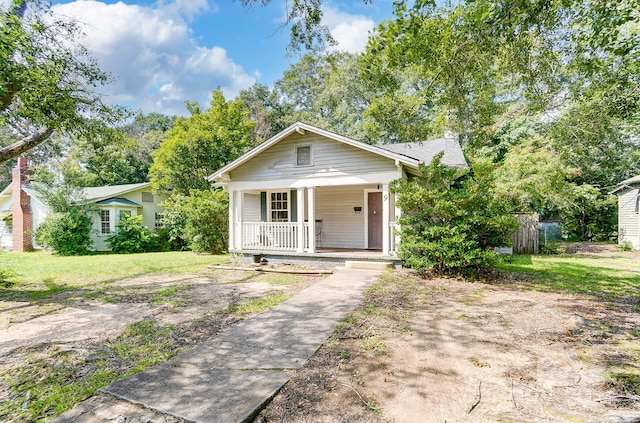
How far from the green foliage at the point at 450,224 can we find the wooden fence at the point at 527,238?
6.73m

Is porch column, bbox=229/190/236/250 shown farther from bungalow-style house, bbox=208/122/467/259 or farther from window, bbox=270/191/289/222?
window, bbox=270/191/289/222

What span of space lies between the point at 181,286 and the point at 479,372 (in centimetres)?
687

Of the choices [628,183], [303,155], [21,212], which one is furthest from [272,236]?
[628,183]

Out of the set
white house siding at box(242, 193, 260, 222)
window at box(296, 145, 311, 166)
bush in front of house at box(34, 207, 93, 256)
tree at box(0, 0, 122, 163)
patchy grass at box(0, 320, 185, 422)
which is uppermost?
tree at box(0, 0, 122, 163)

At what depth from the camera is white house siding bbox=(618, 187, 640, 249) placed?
49.2ft

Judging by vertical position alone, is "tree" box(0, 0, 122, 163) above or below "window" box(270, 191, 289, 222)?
above

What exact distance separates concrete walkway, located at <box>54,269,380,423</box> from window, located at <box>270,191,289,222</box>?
7303mm

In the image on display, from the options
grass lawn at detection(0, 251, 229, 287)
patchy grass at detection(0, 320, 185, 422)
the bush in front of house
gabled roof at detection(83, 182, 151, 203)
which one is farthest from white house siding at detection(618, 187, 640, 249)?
the bush in front of house

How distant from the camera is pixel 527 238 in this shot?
44.9ft

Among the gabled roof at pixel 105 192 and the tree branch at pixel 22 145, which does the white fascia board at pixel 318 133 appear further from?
the gabled roof at pixel 105 192

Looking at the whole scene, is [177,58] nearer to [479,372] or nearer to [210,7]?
[210,7]

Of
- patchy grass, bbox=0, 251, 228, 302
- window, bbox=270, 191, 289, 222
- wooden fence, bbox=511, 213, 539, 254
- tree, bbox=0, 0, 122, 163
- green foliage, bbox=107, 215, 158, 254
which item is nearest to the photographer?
tree, bbox=0, 0, 122, 163

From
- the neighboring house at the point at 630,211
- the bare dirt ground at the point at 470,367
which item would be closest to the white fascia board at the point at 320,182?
the bare dirt ground at the point at 470,367

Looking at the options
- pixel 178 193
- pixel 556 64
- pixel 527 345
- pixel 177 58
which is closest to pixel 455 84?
pixel 556 64
